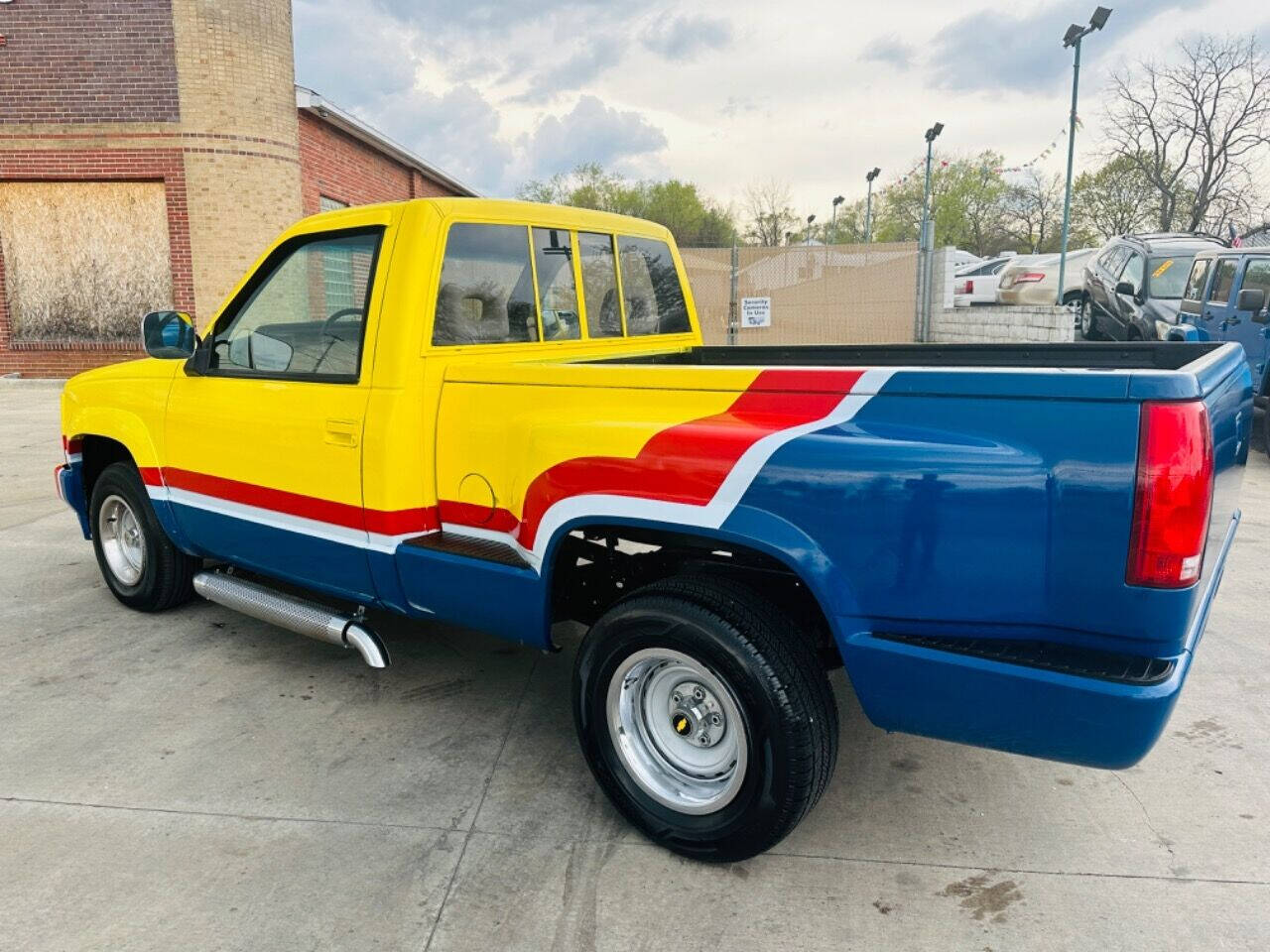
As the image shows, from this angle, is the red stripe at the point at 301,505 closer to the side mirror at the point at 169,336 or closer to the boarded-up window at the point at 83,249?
the side mirror at the point at 169,336

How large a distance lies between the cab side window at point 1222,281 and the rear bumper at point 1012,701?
993cm

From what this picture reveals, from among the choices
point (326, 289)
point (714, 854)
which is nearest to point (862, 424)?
point (714, 854)

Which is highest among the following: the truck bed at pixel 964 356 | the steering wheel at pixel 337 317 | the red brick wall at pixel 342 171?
the red brick wall at pixel 342 171

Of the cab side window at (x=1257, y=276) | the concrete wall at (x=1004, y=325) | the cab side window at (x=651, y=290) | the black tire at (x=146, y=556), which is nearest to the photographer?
the cab side window at (x=651, y=290)

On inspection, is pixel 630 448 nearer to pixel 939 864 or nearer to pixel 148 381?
pixel 939 864

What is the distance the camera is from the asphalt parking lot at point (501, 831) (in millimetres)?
2598

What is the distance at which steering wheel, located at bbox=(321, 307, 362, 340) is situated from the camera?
142 inches

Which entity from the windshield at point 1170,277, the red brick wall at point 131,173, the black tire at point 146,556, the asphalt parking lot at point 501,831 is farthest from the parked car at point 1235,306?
the red brick wall at point 131,173

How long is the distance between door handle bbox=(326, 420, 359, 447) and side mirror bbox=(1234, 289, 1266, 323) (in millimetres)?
9883

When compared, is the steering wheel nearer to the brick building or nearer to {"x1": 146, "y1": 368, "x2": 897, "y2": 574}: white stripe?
{"x1": 146, "y1": 368, "x2": 897, "y2": 574}: white stripe

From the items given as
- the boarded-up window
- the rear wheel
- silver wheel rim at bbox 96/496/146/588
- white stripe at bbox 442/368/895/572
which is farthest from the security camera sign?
white stripe at bbox 442/368/895/572

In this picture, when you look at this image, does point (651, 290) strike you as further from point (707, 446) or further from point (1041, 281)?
point (1041, 281)

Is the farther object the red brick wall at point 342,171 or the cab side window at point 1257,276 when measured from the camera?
the red brick wall at point 342,171

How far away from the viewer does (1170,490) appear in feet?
6.77
